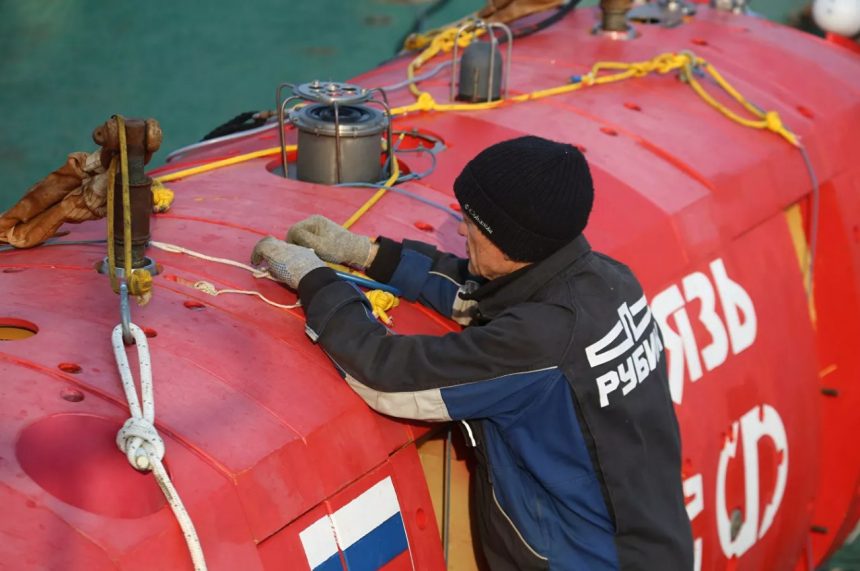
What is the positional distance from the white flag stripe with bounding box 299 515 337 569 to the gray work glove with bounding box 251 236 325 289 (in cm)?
55

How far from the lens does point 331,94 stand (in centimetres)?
326

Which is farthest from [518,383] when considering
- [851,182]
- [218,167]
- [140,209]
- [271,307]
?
[851,182]

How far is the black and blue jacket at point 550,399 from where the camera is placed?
7.73ft

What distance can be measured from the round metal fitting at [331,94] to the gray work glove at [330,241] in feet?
1.74

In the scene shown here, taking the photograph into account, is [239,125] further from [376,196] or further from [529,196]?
[529,196]

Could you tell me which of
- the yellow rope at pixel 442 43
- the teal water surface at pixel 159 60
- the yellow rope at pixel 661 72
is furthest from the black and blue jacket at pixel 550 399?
the teal water surface at pixel 159 60

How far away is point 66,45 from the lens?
297 inches

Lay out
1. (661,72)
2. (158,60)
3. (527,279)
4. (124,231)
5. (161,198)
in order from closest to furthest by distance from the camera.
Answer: (124,231)
(527,279)
(161,198)
(661,72)
(158,60)

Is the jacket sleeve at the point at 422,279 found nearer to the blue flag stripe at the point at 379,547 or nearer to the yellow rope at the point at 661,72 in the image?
the blue flag stripe at the point at 379,547

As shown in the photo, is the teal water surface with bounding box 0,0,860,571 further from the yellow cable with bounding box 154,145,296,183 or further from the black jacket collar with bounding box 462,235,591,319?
the black jacket collar with bounding box 462,235,591,319

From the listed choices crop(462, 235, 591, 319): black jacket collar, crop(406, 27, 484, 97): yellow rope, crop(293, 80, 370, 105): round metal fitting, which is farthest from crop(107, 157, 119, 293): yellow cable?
crop(406, 27, 484, 97): yellow rope

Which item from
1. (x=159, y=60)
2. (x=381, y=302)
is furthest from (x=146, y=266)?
(x=159, y=60)

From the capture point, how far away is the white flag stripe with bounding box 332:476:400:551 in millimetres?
2305

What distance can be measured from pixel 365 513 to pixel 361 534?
0.04 metres
